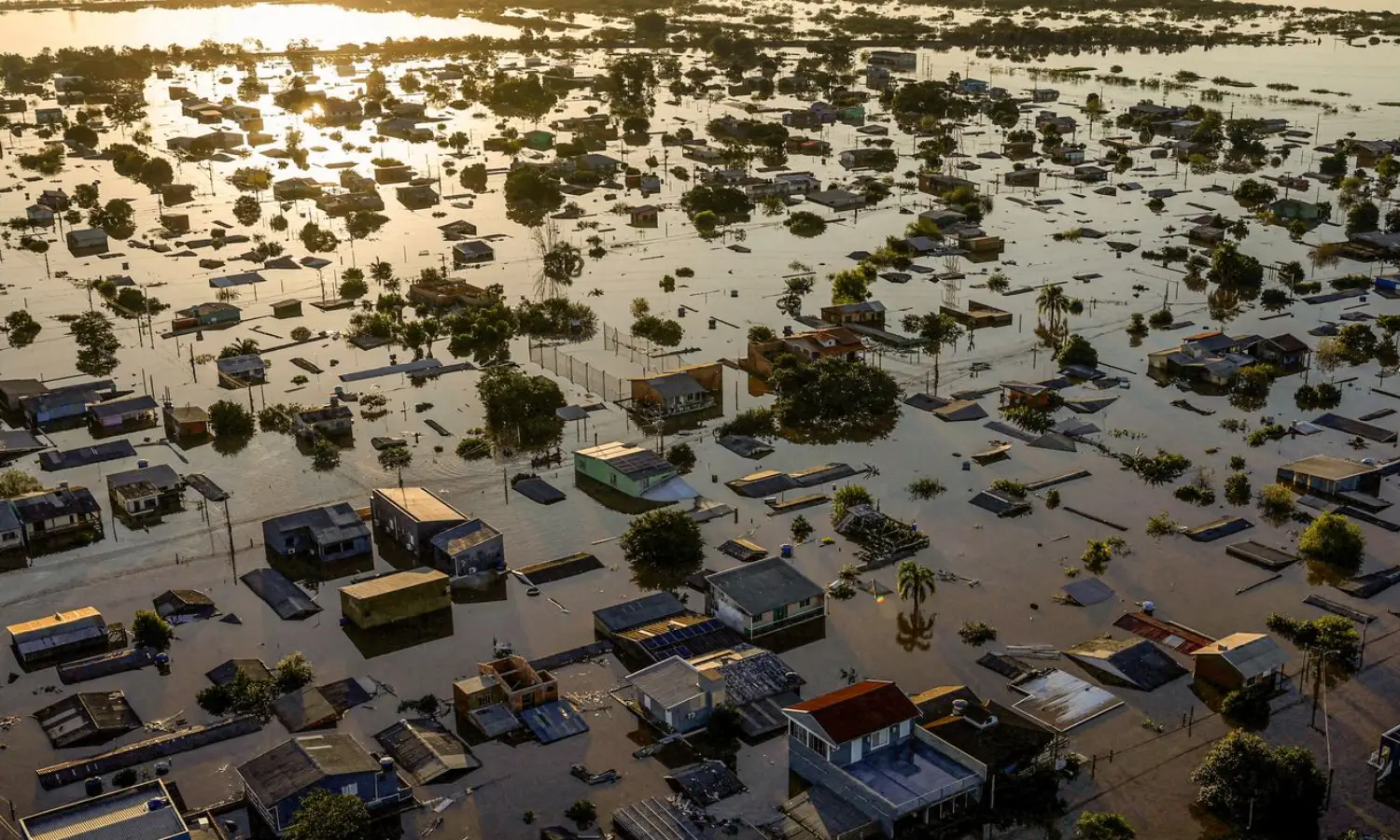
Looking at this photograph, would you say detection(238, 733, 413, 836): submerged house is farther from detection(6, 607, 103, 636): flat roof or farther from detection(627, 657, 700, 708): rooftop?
detection(6, 607, 103, 636): flat roof

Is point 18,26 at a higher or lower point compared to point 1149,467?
higher

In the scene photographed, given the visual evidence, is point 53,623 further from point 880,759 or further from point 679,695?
point 880,759

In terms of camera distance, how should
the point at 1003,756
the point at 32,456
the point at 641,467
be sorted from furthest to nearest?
1. the point at 32,456
2. the point at 641,467
3. the point at 1003,756

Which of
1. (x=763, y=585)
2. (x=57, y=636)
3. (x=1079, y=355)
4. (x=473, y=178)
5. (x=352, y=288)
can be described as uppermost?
(x=473, y=178)

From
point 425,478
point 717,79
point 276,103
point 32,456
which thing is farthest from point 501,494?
point 717,79

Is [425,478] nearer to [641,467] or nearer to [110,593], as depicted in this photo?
[641,467]

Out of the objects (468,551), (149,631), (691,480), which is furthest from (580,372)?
(149,631)

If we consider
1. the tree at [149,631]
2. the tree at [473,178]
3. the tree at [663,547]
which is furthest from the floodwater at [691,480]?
the tree at [473,178]
